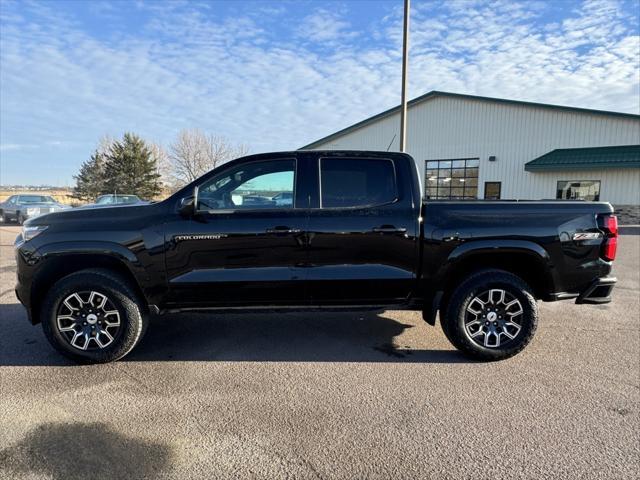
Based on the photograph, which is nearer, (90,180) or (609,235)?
(609,235)

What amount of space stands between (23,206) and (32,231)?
20929 mm

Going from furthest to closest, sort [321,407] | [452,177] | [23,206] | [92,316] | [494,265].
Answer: [452,177] < [23,206] < [494,265] < [92,316] < [321,407]

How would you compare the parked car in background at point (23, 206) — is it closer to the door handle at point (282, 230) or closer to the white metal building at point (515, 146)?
the white metal building at point (515, 146)

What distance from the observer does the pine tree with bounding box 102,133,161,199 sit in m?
41.3

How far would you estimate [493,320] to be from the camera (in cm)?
377

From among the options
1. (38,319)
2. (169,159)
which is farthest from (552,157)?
(169,159)

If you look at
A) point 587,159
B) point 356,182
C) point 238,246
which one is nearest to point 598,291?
point 356,182

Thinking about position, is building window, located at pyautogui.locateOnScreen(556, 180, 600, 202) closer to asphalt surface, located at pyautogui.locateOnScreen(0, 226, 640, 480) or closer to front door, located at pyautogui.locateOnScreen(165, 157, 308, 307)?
asphalt surface, located at pyautogui.locateOnScreen(0, 226, 640, 480)

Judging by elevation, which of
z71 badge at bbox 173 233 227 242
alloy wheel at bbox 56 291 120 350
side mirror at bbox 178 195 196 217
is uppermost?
side mirror at bbox 178 195 196 217

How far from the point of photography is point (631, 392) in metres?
3.17

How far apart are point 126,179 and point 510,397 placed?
45.1 metres

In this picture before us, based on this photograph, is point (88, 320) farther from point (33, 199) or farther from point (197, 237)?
point (33, 199)

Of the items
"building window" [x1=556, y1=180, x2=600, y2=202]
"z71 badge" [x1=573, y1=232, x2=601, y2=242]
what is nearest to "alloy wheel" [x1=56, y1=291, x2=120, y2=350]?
"z71 badge" [x1=573, y1=232, x2=601, y2=242]

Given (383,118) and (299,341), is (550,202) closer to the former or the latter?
(299,341)
